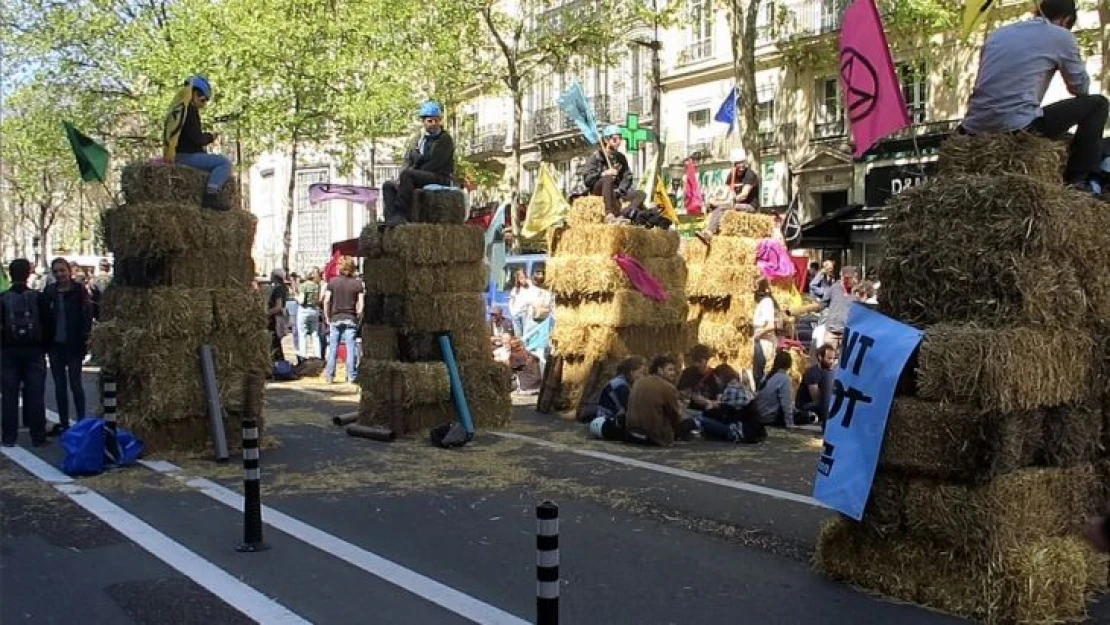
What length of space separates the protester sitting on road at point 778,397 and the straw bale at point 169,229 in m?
6.68

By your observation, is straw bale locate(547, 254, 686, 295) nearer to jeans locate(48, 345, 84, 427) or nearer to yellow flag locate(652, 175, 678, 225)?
yellow flag locate(652, 175, 678, 225)

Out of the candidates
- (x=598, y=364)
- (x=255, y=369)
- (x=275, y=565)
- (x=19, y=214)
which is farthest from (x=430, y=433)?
(x=19, y=214)

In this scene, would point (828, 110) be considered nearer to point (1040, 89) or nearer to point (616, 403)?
point (616, 403)

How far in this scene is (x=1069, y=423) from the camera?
645cm

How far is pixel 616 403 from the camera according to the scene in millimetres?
12625

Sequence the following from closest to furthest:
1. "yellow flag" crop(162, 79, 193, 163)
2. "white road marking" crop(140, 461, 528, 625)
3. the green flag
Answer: "white road marking" crop(140, 461, 528, 625) < "yellow flag" crop(162, 79, 193, 163) < the green flag

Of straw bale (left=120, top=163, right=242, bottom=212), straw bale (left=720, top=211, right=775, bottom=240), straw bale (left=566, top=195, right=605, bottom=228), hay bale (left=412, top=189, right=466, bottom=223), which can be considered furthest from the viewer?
straw bale (left=720, top=211, right=775, bottom=240)

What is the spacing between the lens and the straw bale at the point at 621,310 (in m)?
14.7

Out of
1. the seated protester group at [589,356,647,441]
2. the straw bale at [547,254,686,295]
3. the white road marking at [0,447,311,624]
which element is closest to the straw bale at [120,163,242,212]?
the white road marking at [0,447,311,624]

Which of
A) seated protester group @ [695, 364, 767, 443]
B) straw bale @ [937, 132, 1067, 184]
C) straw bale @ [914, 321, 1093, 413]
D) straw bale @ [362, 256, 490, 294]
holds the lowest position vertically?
seated protester group @ [695, 364, 767, 443]

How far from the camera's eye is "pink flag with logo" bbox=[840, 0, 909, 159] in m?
7.44

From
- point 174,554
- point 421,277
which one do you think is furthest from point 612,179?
point 174,554

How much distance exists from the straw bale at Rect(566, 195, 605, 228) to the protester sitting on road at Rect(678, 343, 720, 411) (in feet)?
7.85

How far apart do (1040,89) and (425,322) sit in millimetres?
7736
